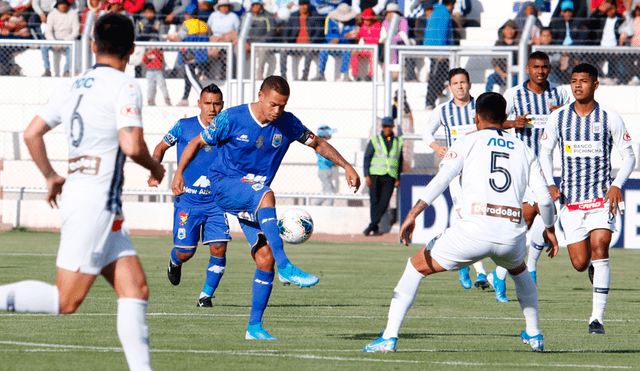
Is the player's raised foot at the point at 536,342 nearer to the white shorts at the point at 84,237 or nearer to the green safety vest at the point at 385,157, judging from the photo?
the white shorts at the point at 84,237

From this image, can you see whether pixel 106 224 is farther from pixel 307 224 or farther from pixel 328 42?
pixel 328 42

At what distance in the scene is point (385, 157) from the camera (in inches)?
727

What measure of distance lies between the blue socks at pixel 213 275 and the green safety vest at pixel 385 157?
939 cm

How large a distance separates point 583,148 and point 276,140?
2.69 meters

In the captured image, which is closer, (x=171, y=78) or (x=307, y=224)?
(x=307, y=224)

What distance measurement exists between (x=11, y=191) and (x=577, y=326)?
14658mm

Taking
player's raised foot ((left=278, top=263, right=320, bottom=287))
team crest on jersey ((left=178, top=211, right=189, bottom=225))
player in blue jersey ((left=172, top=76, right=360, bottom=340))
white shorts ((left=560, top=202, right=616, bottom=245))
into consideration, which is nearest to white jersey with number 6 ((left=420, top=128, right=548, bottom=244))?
player's raised foot ((left=278, top=263, right=320, bottom=287))

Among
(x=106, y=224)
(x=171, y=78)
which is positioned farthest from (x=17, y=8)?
(x=106, y=224)

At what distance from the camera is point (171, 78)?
20.3m

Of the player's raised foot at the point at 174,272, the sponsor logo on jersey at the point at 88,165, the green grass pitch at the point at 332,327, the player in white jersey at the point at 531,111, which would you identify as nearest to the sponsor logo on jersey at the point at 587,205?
the green grass pitch at the point at 332,327

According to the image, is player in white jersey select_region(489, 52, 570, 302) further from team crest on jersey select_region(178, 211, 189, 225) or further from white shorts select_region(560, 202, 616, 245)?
team crest on jersey select_region(178, 211, 189, 225)

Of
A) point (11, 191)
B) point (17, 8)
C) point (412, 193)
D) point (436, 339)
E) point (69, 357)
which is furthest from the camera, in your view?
point (17, 8)

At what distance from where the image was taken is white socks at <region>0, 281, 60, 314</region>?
4.72 m

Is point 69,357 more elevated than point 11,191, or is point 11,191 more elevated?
point 69,357
